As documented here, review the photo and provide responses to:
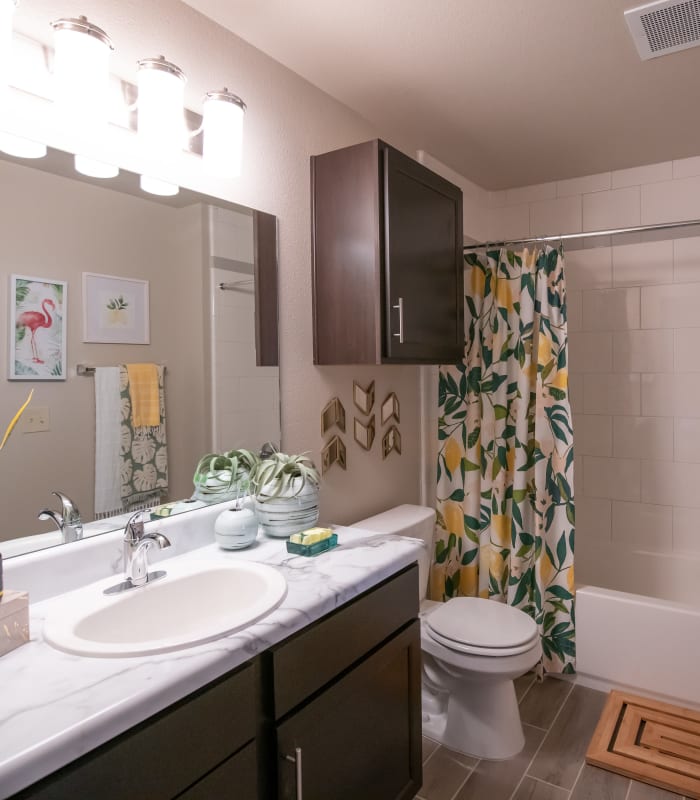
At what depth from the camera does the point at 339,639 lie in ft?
4.25

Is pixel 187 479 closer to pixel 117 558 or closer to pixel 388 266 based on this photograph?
pixel 117 558

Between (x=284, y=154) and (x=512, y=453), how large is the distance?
1581mm

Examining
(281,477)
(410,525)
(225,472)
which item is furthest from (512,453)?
(225,472)

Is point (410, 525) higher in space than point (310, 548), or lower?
lower

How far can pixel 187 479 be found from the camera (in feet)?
5.39

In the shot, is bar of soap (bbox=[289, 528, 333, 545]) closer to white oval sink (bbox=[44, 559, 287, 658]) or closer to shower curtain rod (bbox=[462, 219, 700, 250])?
white oval sink (bbox=[44, 559, 287, 658])

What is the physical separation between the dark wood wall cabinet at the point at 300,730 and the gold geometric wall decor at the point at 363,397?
864 millimetres

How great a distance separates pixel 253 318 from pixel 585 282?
210 cm

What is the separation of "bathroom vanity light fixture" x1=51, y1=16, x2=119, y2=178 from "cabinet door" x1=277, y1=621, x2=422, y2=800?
1377mm

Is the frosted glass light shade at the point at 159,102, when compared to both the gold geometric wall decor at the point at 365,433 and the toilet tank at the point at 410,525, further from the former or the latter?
the toilet tank at the point at 410,525

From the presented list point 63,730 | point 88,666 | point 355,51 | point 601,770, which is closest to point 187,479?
point 88,666

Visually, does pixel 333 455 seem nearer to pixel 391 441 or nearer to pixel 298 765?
pixel 391 441

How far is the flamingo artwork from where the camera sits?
1266 mm

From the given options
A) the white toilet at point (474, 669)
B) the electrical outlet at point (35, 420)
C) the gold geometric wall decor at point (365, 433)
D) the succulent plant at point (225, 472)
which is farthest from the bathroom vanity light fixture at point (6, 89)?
the white toilet at point (474, 669)
